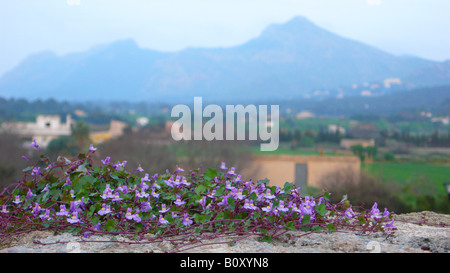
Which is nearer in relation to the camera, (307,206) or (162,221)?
(162,221)

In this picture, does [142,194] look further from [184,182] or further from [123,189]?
[184,182]

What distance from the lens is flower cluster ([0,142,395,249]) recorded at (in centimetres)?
191

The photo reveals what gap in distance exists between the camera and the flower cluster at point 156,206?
6.28 ft

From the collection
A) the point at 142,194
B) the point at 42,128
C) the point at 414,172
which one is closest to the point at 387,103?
the point at 414,172

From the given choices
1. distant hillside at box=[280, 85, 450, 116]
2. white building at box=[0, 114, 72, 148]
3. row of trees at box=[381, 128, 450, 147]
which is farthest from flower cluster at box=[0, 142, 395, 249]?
distant hillside at box=[280, 85, 450, 116]

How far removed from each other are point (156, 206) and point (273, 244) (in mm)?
616

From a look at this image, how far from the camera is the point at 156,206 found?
2.07 meters

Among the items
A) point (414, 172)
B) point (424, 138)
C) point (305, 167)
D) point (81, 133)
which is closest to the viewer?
point (424, 138)

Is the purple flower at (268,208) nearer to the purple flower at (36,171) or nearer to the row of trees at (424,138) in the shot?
the purple flower at (36,171)

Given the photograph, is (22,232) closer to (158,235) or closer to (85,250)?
(85,250)

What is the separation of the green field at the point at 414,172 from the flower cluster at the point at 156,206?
50.0 ft

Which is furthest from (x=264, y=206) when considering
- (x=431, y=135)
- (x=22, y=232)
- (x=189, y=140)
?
(x=431, y=135)

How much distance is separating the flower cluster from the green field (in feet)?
50.0

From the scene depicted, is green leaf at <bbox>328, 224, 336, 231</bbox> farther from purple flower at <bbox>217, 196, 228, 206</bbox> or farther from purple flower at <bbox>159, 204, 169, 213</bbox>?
purple flower at <bbox>159, 204, 169, 213</bbox>
